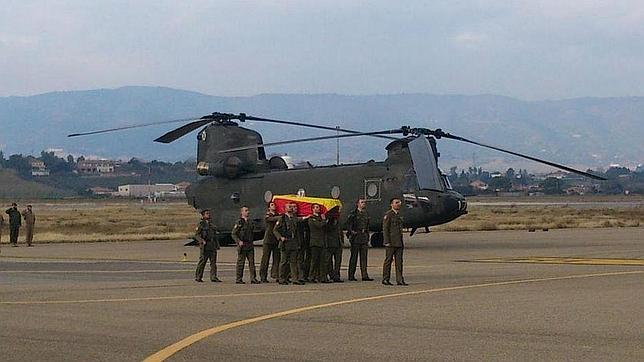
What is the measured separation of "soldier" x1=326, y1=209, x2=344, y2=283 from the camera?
20.8 metres

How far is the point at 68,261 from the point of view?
28.5 metres

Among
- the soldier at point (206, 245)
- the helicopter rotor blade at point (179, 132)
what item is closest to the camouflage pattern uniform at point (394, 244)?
the soldier at point (206, 245)

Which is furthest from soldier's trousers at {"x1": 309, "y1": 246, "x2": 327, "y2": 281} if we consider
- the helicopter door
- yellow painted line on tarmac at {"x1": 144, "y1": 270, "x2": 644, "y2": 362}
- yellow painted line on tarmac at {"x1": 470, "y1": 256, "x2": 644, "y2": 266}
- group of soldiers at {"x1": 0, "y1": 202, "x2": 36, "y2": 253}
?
group of soldiers at {"x1": 0, "y1": 202, "x2": 36, "y2": 253}

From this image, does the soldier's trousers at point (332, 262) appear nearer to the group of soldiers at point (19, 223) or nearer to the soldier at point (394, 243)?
the soldier at point (394, 243)

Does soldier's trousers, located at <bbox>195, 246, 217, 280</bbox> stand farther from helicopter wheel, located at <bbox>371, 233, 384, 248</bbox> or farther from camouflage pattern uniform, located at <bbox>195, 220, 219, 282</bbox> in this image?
helicopter wheel, located at <bbox>371, 233, 384, 248</bbox>

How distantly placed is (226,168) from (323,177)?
13.3ft

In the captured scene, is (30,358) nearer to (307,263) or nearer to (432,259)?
(307,263)

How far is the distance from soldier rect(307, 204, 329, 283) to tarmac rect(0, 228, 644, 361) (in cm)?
66

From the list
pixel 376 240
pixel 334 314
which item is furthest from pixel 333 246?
pixel 376 240

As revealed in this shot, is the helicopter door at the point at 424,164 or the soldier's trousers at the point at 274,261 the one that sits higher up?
the helicopter door at the point at 424,164

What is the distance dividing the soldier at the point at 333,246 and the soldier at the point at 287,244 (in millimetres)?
716

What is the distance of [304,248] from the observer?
817 inches

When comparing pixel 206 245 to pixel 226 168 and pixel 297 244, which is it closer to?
pixel 297 244

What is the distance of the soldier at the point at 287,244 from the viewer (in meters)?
20.4
